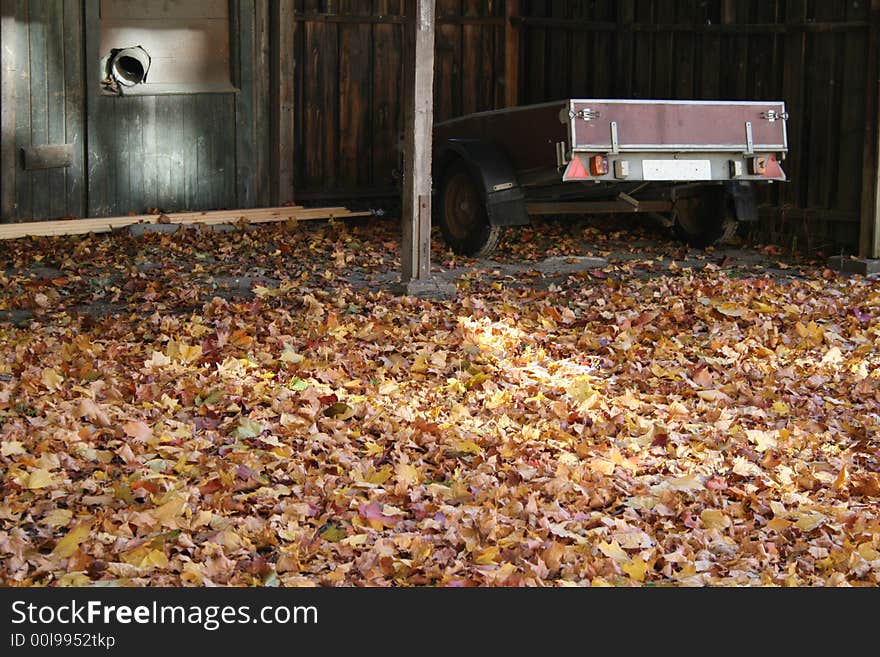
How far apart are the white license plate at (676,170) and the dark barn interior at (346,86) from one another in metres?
1.67

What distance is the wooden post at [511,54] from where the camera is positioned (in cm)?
1560

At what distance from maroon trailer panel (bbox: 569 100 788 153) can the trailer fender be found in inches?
40.8

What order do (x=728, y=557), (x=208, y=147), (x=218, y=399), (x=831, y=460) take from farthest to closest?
(x=208, y=147)
(x=218, y=399)
(x=831, y=460)
(x=728, y=557)

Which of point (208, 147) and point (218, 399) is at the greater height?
point (208, 147)

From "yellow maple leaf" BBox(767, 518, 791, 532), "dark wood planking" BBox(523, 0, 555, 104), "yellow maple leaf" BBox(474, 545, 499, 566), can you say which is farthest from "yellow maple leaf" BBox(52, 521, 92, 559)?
"dark wood planking" BBox(523, 0, 555, 104)

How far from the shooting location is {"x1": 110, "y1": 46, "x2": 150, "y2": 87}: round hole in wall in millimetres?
13180

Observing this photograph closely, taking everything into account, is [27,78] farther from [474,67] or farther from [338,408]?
[338,408]

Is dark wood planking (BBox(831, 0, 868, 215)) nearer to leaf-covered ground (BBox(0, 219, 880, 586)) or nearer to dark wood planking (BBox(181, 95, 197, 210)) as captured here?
leaf-covered ground (BBox(0, 219, 880, 586))

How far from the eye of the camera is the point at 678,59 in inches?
594

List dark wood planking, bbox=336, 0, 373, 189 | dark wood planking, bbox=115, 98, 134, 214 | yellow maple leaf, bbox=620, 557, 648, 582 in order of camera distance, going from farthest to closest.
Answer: dark wood planking, bbox=336, 0, 373, 189 → dark wood planking, bbox=115, 98, 134, 214 → yellow maple leaf, bbox=620, 557, 648, 582

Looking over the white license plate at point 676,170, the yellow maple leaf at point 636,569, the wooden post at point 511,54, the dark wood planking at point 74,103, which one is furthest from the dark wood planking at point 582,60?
the yellow maple leaf at point 636,569

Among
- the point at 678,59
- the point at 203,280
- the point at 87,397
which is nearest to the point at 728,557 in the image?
the point at 87,397

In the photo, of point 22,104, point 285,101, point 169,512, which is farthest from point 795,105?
point 169,512

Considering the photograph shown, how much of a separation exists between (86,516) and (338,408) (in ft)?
6.01
